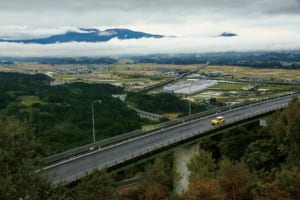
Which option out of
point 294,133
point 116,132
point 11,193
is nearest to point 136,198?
point 294,133

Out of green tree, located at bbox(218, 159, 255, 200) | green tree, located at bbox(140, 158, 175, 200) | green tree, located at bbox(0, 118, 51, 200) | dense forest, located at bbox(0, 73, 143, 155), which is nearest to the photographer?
green tree, located at bbox(0, 118, 51, 200)

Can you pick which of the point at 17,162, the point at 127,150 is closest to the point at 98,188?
the point at 17,162

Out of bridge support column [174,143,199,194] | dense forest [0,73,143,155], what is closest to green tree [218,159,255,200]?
bridge support column [174,143,199,194]

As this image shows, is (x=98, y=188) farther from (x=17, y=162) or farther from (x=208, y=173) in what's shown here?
(x=208, y=173)

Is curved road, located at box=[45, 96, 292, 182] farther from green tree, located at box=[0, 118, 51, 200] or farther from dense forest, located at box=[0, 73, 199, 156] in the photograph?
dense forest, located at box=[0, 73, 199, 156]

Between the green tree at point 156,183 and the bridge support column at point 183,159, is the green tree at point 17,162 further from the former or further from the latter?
the bridge support column at point 183,159

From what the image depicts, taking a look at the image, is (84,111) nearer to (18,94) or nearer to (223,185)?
(18,94)

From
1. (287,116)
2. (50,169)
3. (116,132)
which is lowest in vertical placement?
(116,132)
